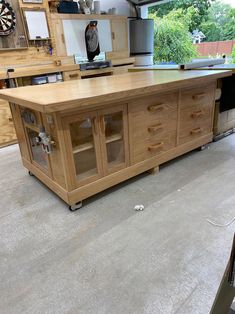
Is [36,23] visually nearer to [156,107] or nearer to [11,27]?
[11,27]

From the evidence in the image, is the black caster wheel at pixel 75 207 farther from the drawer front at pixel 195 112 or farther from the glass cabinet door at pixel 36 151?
the drawer front at pixel 195 112

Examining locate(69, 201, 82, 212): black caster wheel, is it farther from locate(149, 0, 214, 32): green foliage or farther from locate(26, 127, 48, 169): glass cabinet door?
locate(149, 0, 214, 32): green foliage

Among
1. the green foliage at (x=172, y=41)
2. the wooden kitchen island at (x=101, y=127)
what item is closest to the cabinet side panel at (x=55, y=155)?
the wooden kitchen island at (x=101, y=127)

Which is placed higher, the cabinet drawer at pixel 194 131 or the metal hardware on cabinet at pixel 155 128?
the metal hardware on cabinet at pixel 155 128

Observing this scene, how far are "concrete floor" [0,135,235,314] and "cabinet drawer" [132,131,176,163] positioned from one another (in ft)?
0.71

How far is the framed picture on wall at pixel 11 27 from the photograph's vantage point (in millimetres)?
3094

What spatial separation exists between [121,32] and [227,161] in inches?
121

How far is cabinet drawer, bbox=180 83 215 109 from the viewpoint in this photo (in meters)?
2.29

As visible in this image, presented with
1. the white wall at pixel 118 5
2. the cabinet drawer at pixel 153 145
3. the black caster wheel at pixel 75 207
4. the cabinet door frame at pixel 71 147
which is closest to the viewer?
the cabinet door frame at pixel 71 147

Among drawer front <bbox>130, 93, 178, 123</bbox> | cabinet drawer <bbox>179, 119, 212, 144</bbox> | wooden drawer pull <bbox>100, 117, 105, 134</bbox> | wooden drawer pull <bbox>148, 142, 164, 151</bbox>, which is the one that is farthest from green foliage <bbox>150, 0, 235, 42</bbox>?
wooden drawer pull <bbox>100, 117, 105, 134</bbox>

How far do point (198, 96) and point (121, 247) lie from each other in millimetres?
1669

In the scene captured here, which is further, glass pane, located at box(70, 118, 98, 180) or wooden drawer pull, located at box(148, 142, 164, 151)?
wooden drawer pull, located at box(148, 142, 164, 151)

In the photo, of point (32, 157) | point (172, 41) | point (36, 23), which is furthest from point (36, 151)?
point (172, 41)

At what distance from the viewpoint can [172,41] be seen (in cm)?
668
